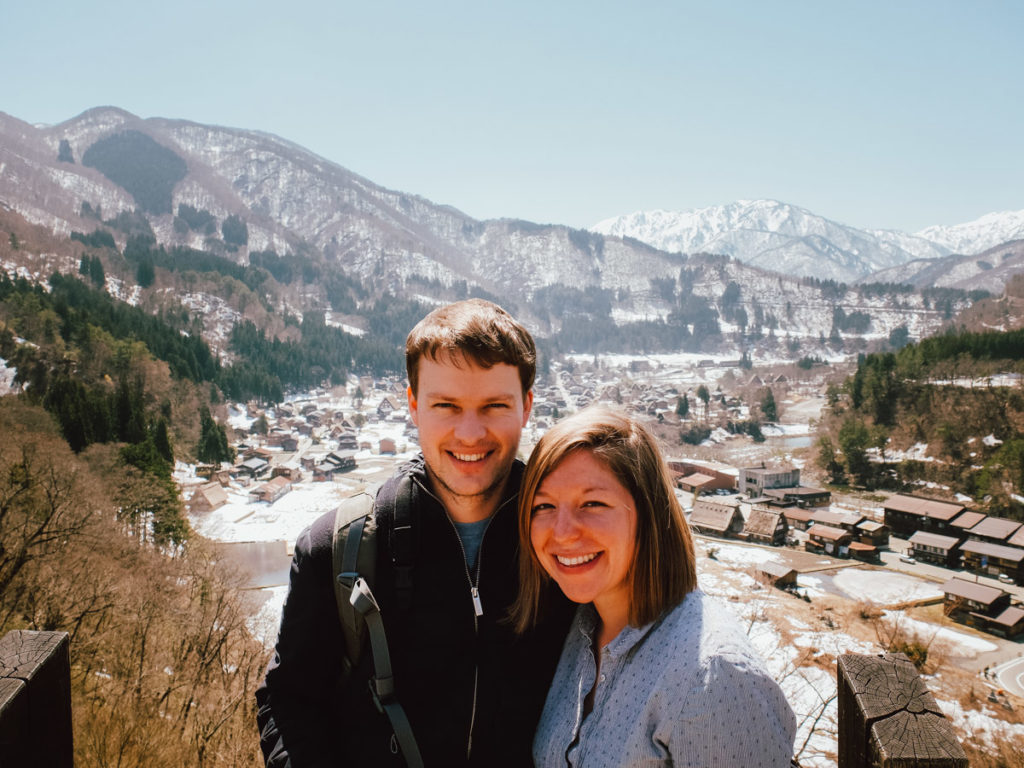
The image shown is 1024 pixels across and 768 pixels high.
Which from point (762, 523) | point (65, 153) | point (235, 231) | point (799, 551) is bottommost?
point (799, 551)

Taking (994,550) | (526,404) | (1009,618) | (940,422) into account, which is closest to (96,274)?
(940,422)

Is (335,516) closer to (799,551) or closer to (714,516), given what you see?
(799,551)

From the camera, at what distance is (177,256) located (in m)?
99.0

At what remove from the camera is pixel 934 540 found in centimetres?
2234

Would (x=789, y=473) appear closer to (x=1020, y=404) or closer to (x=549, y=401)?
(x=1020, y=404)

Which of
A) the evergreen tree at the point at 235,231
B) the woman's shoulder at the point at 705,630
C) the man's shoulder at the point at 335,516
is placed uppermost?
the evergreen tree at the point at 235,231

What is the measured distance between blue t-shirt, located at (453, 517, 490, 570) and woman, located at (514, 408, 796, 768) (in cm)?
17

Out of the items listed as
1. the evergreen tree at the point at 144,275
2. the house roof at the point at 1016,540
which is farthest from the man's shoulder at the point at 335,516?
the evergreen tree at the point at 144,275

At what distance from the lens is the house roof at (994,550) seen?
68.0 feet

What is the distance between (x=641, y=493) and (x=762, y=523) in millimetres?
26214

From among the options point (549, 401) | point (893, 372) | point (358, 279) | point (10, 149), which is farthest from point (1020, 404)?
point (10, 149)

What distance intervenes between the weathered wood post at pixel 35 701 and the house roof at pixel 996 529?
28860mm

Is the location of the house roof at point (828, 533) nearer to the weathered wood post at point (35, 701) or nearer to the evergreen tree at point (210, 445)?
the weathered wood post at point (35, 701)

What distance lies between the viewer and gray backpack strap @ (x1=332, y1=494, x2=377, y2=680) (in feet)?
4.70
